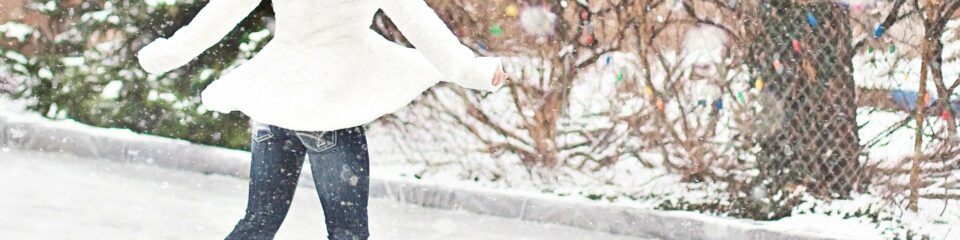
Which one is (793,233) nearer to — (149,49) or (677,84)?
(677,84)

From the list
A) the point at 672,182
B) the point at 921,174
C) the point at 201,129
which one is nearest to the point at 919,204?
the point at 921,174

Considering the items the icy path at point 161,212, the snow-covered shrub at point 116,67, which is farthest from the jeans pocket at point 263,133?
the snow-covered shrub at point 116,67

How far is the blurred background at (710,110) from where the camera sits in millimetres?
6680

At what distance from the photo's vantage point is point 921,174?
681cm

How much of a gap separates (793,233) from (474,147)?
Result: 191 cm

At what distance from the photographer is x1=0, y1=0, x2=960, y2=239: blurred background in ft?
21.9

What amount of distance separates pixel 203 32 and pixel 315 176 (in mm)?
497

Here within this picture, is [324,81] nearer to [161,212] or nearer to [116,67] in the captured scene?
[161,212]

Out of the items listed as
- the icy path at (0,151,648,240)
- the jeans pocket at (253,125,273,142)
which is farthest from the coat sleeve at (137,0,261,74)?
the icy path at (0,151,648,240)

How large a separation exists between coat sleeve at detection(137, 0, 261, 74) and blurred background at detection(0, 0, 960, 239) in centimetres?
297

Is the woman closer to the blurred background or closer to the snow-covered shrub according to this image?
the blurred background

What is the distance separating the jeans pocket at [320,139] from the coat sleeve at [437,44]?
0.34 metres

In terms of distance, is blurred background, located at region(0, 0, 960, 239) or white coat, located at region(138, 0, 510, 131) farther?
blurred background, located at region(0, 0, 960, 239)

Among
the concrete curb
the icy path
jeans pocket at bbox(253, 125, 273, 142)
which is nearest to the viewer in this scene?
jeans pocket at bbox(253, 125, 273, 142)
